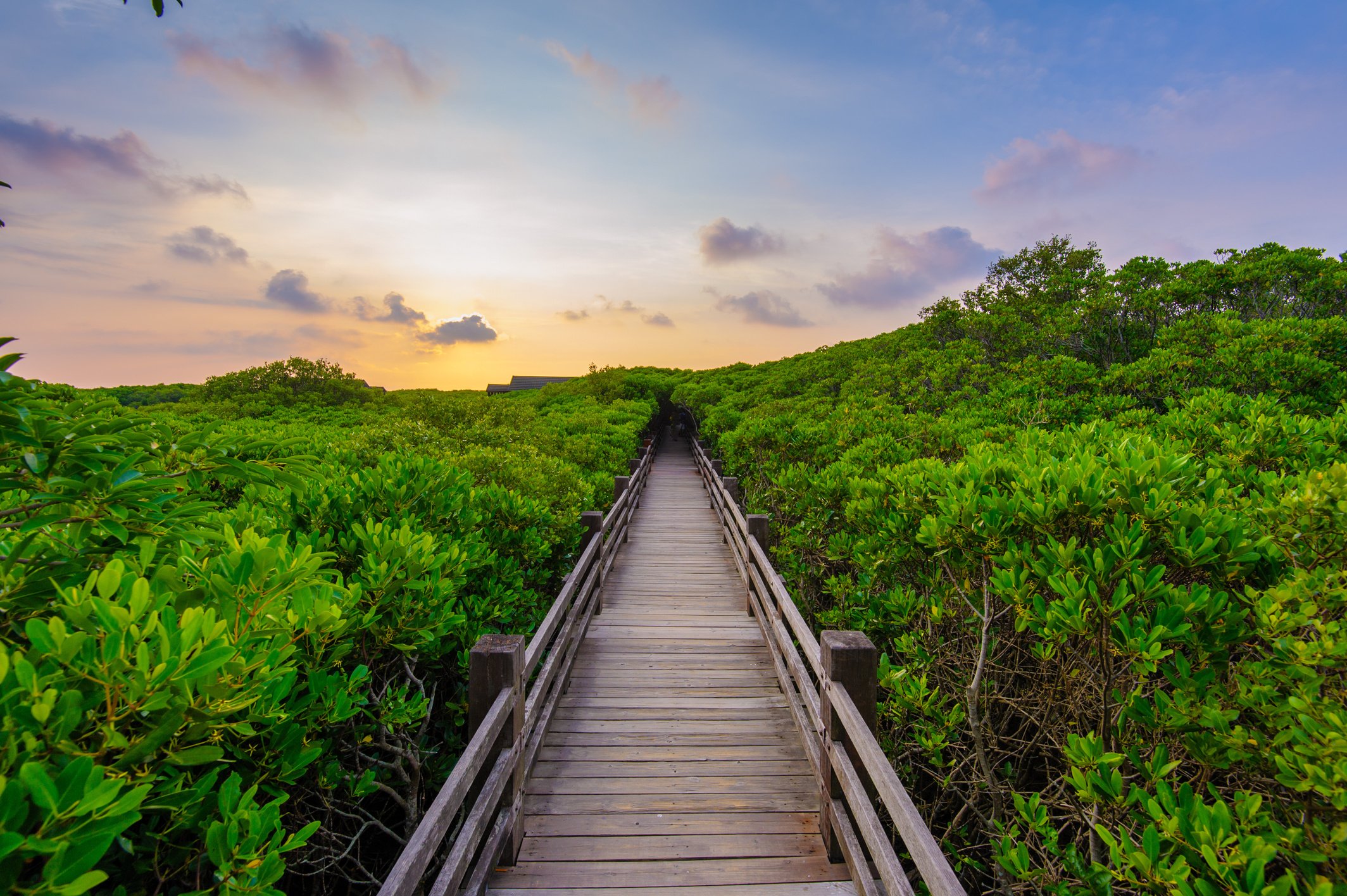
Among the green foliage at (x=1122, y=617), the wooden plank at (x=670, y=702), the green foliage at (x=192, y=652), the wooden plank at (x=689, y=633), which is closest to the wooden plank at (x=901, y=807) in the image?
the green foliage at (x=1122, y=617)

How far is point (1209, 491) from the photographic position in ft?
8.93

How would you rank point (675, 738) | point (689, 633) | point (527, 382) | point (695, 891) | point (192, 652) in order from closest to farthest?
point (192, 652) < point (695, 891) < point (675, 738) < point (689, 633) < point (527, 382)

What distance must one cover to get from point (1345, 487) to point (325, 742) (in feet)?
14.1

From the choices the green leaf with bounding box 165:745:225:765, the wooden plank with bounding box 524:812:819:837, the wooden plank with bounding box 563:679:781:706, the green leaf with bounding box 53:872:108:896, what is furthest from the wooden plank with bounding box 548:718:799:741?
the green leaf with bounding box 53:872:108:896

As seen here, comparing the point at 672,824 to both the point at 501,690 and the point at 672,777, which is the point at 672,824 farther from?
the point at 501,690

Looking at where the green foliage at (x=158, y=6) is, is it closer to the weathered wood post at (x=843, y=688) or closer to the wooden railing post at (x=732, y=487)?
the weathered wood post at (x=843, y=688)

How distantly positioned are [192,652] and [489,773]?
2044mm

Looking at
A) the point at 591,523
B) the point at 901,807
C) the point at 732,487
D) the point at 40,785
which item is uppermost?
the point at 40,785

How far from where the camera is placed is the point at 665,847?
3229 mm

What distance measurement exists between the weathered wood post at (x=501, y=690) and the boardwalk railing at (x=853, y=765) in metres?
1.93

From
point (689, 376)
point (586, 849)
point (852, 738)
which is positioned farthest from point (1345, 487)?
point (689, 376)

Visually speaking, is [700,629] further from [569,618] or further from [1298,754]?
[1298,754]

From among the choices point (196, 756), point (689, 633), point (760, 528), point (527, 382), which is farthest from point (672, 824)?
point (527, 382)

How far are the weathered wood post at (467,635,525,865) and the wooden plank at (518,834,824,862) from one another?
0.55 feet
